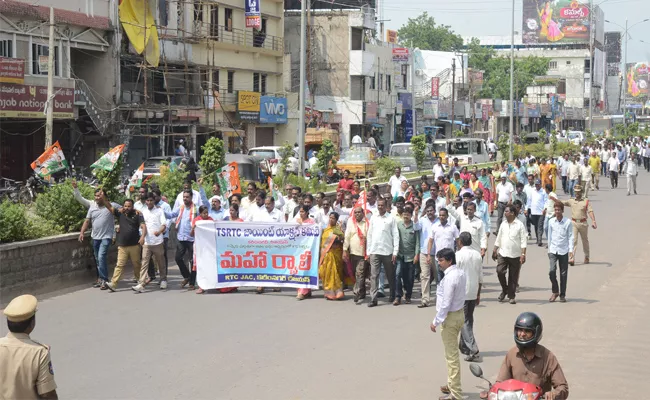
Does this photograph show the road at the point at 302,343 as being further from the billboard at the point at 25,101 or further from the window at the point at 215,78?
the window at the point at 215,78

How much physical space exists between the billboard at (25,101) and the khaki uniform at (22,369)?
23686 millimetres

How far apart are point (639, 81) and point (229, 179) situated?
163055 mm

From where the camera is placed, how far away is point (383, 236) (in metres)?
13.7

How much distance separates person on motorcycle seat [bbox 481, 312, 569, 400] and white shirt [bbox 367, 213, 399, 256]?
7575mm

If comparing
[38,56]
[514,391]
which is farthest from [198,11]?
[514,391]

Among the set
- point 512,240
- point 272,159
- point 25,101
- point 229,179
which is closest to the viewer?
point 512,240

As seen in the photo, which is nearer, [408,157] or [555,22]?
[408,157]

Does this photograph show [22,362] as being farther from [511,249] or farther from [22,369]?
[511,249]

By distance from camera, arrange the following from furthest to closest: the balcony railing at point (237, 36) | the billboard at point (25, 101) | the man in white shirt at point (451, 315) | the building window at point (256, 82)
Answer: the building window at point (256, 82) < the balcony railing at point (237, 36) < the billboard at point (25, 101) < the man in white shirt at point (451, 315)

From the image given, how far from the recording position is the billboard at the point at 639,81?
169250 mm

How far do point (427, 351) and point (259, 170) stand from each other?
60.9ft

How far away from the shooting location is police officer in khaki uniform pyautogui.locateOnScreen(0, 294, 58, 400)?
550 centimetres

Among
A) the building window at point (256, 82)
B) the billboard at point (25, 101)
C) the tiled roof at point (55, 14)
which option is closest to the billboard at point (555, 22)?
the building window at point (256, 82)

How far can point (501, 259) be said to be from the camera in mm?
13852
